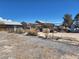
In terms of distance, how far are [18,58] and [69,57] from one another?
330cm

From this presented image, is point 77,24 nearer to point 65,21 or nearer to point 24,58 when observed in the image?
point 65,21

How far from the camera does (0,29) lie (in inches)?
2525

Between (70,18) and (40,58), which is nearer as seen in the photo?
(40,58)

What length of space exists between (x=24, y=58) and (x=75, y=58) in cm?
324

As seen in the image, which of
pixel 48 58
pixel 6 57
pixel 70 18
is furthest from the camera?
pixel 70 18

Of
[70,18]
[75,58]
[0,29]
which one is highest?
[70,18]

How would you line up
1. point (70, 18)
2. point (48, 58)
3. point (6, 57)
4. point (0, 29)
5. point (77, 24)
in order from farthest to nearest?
point (70, 18) < point (0, 29) < point (77, 24) < point (6, 57) < point (48, 58)

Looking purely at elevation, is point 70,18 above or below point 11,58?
above

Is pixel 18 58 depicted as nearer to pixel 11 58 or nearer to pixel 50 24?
pixel 11 58

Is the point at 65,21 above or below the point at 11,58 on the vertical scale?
above

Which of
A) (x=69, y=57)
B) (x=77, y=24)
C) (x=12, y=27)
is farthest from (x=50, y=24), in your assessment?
(x=69, y=57)

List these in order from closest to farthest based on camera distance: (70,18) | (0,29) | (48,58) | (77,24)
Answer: (48,58) → (77,24) → (0,29) → (70,18)

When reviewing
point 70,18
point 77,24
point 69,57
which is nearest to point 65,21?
point 70,18

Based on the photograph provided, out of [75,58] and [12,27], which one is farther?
[12,27]
